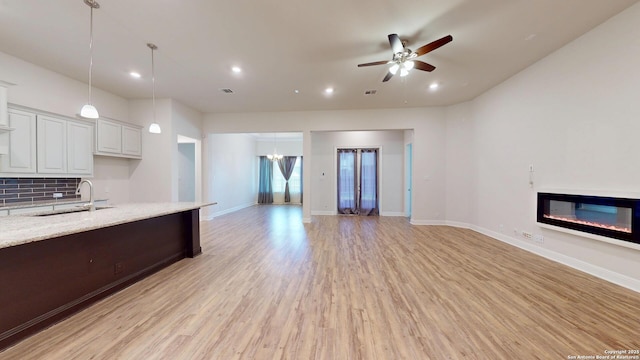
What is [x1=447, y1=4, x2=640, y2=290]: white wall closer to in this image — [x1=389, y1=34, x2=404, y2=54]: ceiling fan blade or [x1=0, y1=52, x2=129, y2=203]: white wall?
[x1=389, y1=34, x2=404, y2=54]: ceiling fan blade

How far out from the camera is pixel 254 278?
294 cm

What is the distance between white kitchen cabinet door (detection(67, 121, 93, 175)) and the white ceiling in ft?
3.14

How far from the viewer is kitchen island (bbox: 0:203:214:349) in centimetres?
175

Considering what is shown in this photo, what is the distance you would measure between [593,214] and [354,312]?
3452 millimetres

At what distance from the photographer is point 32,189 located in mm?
3830

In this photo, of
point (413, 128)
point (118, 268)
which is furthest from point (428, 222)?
point (118, 268)

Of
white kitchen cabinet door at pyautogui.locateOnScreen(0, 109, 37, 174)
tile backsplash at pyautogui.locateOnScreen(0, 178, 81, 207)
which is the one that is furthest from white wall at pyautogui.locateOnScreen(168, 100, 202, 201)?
white kitchen cabinet door at pyautogui.locateOnScreen(0, 109, 37, 174)

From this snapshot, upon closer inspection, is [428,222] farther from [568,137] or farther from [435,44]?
[435,44]

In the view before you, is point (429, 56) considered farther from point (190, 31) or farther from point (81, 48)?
point (81, 48)

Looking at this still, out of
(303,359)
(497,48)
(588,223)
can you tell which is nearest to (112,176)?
(303,359)

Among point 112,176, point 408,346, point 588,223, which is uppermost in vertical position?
point 112,176

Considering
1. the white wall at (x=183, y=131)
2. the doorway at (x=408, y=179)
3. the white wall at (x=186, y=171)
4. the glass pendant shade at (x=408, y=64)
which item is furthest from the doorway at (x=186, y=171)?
the glass pendant shade at (x=408, y=64)

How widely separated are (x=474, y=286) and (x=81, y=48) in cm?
607

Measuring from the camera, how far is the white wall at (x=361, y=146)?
7.62 metres
